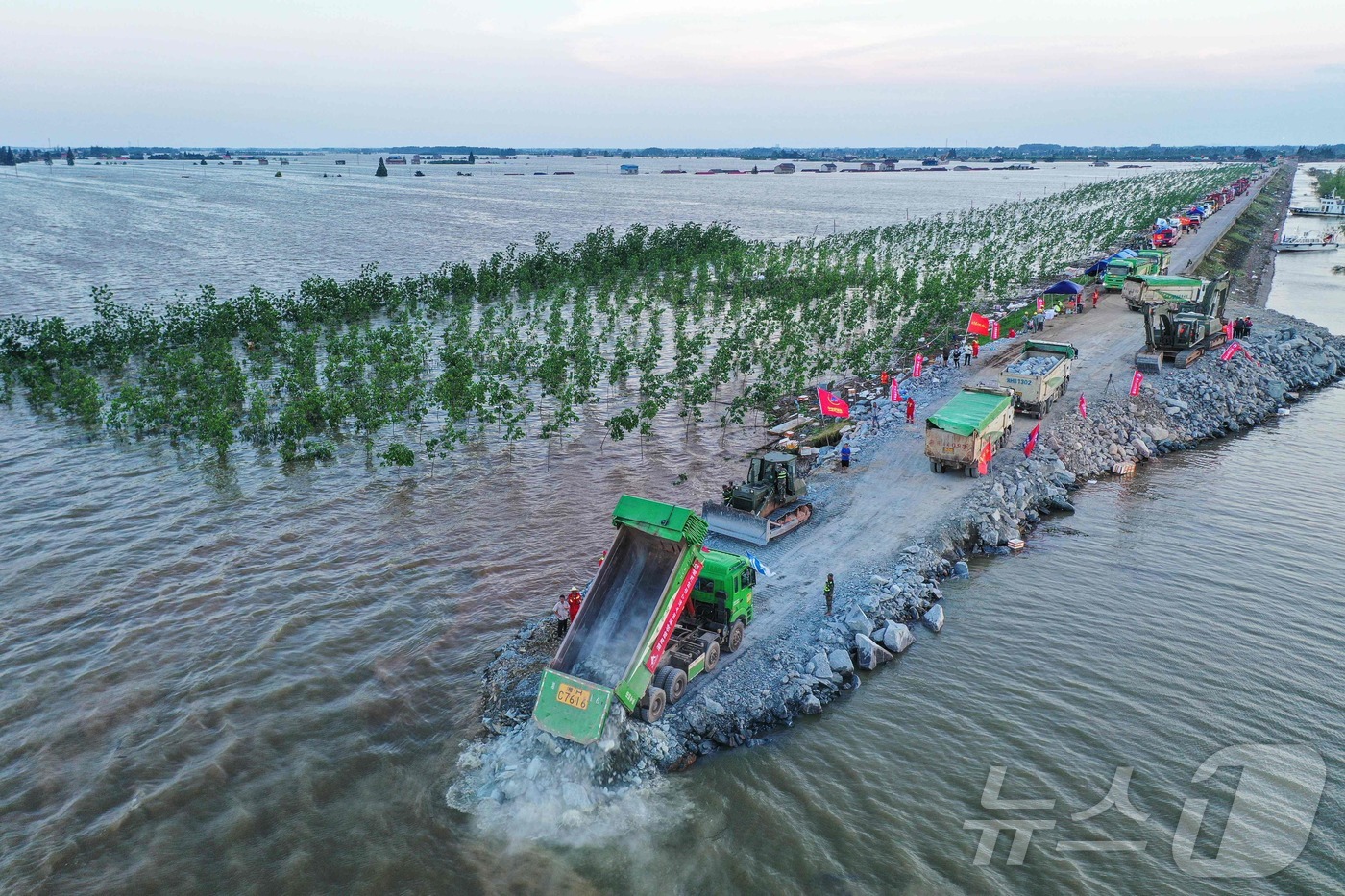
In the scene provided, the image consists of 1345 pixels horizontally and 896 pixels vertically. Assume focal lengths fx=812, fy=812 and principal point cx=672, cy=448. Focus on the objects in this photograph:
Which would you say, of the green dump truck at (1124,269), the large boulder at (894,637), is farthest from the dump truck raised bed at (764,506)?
the green dump truck at (1124,269)

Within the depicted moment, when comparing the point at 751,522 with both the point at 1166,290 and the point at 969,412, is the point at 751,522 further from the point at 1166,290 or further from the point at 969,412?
the point at 1166,290

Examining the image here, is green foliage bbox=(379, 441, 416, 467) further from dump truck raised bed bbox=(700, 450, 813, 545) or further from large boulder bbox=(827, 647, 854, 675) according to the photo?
large boulder bbox=(827, 647, 854, 675)

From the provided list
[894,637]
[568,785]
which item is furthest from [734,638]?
[568,785]

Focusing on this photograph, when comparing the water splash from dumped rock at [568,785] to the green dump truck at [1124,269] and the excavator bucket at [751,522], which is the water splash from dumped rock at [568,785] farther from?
the green dump truck at [1124,269]

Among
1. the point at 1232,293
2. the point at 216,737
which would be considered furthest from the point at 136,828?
the point at 1232,293

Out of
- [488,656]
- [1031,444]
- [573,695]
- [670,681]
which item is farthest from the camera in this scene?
Answer: [1031,444]

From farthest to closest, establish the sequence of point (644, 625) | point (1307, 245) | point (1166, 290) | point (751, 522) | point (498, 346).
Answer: point (1307, 245) < point (1166, 290) < point (498, 346) < point (751, 522) < point (644, 625)

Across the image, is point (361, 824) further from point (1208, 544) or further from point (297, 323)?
point (297, 323)
